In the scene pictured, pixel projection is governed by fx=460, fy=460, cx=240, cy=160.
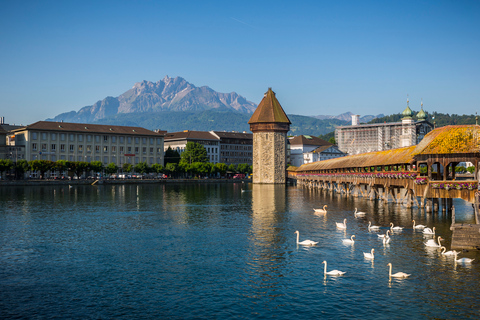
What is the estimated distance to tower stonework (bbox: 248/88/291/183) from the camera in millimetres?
164500

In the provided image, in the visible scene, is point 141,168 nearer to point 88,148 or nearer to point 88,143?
point 88,148

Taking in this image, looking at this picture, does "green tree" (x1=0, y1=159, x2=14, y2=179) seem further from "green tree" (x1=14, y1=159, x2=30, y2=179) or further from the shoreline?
the shoreline

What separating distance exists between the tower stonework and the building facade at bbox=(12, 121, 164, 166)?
41.2 m

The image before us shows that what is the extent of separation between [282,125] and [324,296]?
145656 millimetres

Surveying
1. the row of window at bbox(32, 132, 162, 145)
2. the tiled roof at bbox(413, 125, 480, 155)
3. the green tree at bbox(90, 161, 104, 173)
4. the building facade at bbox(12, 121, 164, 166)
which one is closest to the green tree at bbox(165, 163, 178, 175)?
the building facade at bbox(12, 121, 164, 166)

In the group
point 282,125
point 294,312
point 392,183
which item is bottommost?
point 294,312

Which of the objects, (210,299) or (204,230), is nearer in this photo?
(210,299)

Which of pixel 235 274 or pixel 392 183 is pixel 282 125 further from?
pixel 235 274

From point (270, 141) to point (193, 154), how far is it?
1664 inches

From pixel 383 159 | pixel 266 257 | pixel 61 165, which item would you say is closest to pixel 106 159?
pixel 61 165

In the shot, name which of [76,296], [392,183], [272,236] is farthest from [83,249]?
[392,183]

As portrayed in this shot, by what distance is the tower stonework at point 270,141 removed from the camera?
164500 mm

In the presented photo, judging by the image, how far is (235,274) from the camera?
984 inches

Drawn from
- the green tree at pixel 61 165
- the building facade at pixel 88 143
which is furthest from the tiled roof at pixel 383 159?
the building facade at pixel 88 143
